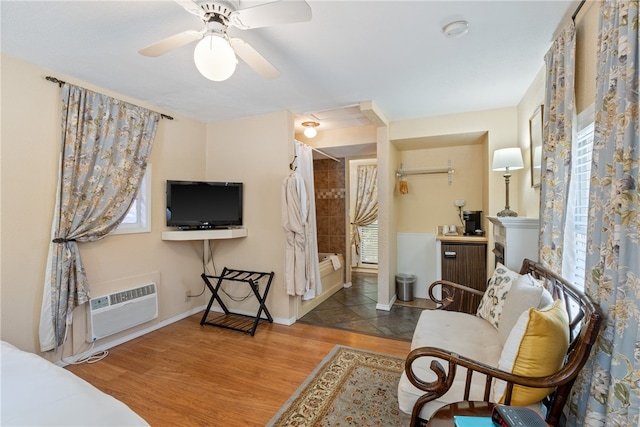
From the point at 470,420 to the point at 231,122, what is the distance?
366 centimetres

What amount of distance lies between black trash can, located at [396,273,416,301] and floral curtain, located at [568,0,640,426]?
2.83 metres

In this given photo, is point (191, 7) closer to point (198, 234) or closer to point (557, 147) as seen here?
point (557, 147)

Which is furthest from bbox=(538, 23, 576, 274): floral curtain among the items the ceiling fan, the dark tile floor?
the dark tile floor

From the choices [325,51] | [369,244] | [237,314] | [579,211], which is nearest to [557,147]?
[579,211]

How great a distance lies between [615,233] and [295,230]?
254 cm

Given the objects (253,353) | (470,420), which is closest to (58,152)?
(253,353)

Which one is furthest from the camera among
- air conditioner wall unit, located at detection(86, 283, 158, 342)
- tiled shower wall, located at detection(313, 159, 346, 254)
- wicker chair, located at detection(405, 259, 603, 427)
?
tiled shower wall, located at detection(313, 159, 346, 254)

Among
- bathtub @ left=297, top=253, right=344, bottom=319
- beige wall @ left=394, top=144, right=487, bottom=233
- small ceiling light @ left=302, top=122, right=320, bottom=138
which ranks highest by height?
small ceiling light @ left=302, top=122, right=320, bottom=138

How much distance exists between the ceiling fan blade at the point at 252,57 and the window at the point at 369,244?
15.2 feet

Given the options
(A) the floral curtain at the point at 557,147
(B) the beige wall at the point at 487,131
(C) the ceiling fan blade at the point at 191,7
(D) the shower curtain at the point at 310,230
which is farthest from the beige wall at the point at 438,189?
(C) the ceiling fan blade at the point at 191,7

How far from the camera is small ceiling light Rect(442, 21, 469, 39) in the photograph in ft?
5.74

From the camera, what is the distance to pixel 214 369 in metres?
2.37

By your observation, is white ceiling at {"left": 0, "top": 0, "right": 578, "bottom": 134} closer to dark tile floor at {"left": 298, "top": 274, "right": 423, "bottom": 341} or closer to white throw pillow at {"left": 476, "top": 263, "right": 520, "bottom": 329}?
white throw pillow at {"left": 476, "top": 263, "right": 520, "bottom": 329}

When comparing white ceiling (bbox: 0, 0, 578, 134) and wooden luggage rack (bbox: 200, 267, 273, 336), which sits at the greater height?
white ceiling (bbox: 0, 0, 578, 134)
